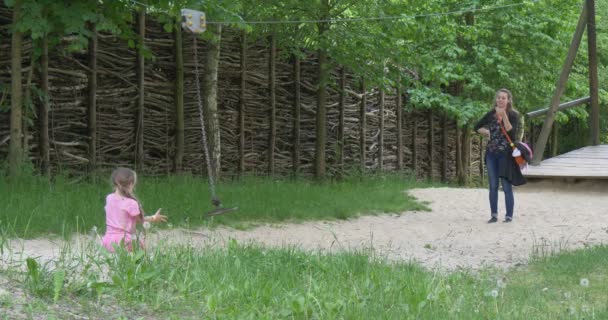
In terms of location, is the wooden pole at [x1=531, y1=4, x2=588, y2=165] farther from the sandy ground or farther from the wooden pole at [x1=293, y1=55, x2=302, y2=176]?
the wooden pole at [x1=293, y1=55, x2=302, y2=176]

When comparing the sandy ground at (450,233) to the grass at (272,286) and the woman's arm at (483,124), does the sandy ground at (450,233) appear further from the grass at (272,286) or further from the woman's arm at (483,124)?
the woman's arm at (483,124)

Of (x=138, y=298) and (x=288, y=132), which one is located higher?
(x=288, y=132)

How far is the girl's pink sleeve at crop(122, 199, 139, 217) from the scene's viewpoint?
5.24 m

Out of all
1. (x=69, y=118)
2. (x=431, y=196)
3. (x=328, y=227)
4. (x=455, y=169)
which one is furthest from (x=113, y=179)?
(x=455, y=169)

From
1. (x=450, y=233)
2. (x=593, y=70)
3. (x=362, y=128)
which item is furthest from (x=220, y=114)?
(x=593, y=70)

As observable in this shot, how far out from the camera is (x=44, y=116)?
9.92 meters

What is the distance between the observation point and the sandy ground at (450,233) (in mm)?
6898

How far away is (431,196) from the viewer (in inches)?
480

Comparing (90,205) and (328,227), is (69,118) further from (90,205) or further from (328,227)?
(328,227)

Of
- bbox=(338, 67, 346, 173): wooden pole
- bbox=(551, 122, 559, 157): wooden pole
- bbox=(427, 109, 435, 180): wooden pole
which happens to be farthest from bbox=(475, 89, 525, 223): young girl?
bbox=(551, 122, 559, 157): wooden pole

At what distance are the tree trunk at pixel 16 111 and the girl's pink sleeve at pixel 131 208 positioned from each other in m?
4.13

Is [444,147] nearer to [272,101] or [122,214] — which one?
[272,101]

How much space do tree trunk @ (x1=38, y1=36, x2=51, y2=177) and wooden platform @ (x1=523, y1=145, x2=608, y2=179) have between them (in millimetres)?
7077

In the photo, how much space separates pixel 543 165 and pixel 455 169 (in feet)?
18.5
